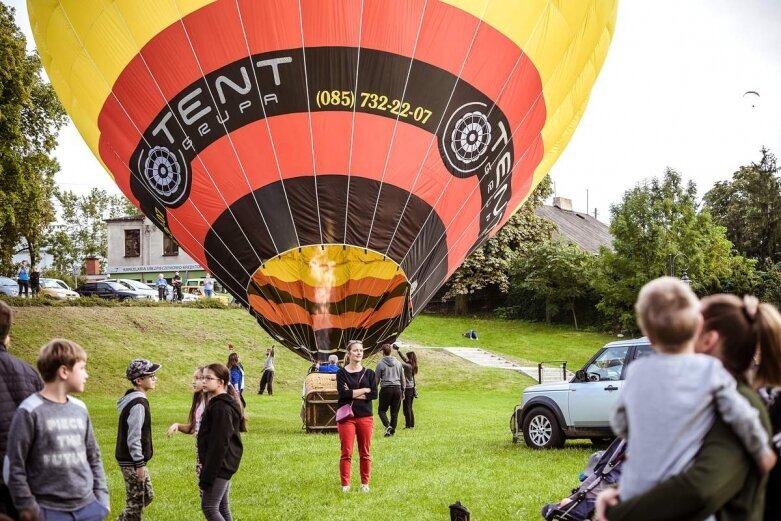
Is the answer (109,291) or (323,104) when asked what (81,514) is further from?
(109,291)

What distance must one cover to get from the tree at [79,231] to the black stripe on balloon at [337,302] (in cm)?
6307

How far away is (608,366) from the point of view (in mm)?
11422

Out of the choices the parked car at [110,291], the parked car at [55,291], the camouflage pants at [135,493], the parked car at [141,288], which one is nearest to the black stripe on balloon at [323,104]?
the camouflage pants at [135,493]

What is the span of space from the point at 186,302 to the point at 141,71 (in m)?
26.1

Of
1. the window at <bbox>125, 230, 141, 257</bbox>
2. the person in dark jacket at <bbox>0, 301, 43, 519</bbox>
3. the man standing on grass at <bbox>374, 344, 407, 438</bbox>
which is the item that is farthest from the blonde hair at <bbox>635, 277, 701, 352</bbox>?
the window at <bbox>125, 230, 141, 257</bbox>

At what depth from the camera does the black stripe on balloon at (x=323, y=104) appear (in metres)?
9.30

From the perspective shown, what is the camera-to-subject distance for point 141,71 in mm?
9961

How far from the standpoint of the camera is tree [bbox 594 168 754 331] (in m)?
36.6

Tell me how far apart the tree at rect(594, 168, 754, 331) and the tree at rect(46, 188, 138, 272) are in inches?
1850

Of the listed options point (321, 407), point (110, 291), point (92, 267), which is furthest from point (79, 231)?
point (321, 407)

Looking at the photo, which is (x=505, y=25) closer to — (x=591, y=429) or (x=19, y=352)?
(x=591, y=429)

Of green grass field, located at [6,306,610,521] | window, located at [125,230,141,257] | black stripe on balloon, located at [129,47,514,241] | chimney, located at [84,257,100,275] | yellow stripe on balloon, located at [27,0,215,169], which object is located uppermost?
window, located at [125,230,141,257]

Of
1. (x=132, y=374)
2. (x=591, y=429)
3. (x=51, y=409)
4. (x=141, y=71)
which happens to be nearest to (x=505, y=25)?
(x=141, y=71)

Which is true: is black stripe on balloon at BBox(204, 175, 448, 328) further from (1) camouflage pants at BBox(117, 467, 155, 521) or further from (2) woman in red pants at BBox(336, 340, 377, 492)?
(1) camouflage pants at BBox(117, 467, 155, 521)
